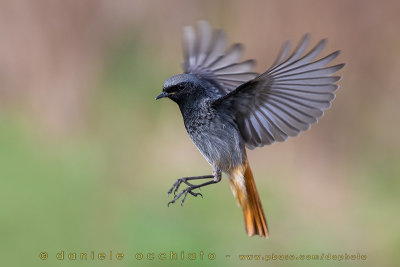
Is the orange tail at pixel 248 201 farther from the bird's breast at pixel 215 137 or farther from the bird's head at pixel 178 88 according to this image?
the bird's head at pixel 178 88

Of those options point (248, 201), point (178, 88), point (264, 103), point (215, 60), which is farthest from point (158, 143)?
point (178, 88)

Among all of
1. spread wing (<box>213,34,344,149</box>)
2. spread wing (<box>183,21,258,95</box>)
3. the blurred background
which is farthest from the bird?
the blurred background

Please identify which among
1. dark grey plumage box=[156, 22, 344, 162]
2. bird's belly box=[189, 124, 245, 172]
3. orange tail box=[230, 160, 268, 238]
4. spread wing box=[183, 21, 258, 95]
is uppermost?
spread wing box=[183, 21, 258, 95]

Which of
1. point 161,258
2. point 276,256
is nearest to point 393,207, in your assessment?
point 276,256

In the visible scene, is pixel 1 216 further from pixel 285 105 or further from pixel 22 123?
pixel 285 105

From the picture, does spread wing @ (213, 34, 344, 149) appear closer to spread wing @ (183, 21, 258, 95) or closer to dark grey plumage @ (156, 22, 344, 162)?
dark grey plumage @ (156, 22, 344, 162)

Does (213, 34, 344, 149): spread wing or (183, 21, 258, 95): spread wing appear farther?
(183, 21, 258, 95): spread wing

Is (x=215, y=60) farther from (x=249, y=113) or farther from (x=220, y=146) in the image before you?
Answer: (x=220, y=146)
